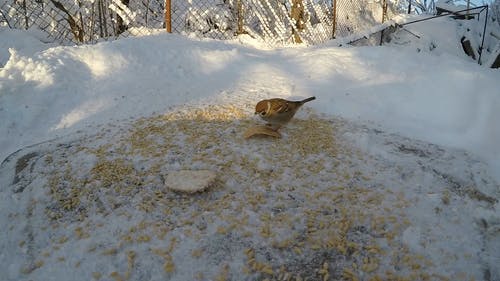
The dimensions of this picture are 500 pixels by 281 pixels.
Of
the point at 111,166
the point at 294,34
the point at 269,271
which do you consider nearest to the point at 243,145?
the point at 111,166

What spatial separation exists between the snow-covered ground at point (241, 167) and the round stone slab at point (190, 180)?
0.16ft

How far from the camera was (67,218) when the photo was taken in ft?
6.72

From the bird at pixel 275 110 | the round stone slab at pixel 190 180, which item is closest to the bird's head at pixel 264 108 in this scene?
the bird at pixel 275 110

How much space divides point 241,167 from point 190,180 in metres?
0.38

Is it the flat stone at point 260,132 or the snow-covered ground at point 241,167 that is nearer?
the snow-covered ground at point 241,167

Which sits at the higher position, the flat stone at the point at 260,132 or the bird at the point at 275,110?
the bird at the point at 275,110

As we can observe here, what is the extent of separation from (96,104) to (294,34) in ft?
19.9

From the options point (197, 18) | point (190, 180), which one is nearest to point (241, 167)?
point (190, 180)

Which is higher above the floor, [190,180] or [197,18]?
[197,18]

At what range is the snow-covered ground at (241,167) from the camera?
1.81 meters

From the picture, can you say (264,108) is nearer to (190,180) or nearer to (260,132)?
(260,132)

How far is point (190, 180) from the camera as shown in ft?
7.50

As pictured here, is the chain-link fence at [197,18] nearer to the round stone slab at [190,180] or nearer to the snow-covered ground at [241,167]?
the snow-covered ground at [241,167]

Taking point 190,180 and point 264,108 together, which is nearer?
point 190,180
